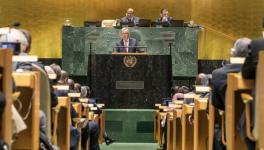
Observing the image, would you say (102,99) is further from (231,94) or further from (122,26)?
(231,94)

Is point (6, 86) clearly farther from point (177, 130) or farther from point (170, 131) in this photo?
point (170, 131)

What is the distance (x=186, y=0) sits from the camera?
2270 cm

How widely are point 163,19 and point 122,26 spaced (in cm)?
137

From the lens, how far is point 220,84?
666 cm

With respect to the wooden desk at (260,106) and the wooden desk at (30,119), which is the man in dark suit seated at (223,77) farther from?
the wooden desk at (30,119)

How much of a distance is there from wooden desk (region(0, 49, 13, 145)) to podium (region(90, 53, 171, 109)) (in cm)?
1172

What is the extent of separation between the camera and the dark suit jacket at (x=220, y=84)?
662cm

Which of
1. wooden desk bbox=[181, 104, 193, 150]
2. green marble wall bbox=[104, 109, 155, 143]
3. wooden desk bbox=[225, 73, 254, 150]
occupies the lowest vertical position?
green marble wall bbox=[104, 109, 155, 143]

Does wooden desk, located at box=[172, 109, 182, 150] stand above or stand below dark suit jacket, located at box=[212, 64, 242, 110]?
below

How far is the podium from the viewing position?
54.8 feet

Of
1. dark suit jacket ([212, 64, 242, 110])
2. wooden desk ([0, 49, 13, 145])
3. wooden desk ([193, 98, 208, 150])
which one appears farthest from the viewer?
wooden desk ([193, 98, 208, 150])

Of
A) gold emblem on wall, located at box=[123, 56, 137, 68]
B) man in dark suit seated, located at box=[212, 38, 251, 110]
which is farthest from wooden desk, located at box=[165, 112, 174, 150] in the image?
man in dark suit seated, located at box=[212, 38, 251, 110]

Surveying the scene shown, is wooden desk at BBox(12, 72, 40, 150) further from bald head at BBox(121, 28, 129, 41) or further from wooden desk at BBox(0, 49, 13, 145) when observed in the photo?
bald head at BBox(121, 28, 129, 41)

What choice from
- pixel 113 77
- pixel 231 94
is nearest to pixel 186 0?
pixel 113 77
